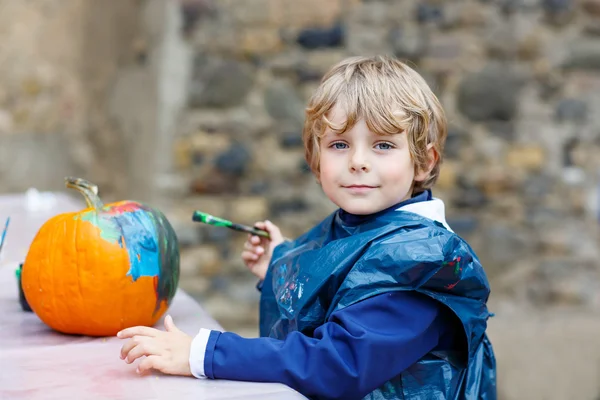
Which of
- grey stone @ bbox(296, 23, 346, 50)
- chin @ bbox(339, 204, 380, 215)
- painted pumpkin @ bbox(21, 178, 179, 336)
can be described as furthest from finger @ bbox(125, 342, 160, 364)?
grey stone @ bbox(296, 23, 346, 50)

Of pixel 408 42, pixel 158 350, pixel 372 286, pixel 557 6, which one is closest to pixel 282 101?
pixel 408 42

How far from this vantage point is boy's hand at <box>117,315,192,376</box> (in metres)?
1.38

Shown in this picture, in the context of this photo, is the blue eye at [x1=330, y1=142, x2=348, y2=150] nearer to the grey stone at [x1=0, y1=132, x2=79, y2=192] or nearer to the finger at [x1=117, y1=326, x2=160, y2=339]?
the finger at [x1=117, y1=326, x2=160, y2=339]

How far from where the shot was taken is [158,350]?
1399 mm

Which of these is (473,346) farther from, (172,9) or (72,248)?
A: (172,9)

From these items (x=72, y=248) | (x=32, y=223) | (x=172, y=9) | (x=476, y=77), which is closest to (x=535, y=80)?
(x=476, y=77)

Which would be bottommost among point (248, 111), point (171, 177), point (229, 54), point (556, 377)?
point (556, 377)

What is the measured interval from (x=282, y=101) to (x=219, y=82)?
339mm

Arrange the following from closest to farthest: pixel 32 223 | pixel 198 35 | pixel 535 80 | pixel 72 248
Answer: pixel 72 248
pixel 32 223
pixel 198 35
pixel 535 80

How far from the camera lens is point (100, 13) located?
4.48 metres

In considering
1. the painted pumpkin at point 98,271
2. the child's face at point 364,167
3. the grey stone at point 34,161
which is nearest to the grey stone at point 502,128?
the grey stone at point 34,161

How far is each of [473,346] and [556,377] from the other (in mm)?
3060

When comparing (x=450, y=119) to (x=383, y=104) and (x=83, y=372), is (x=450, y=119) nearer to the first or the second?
(x=383, y=104)

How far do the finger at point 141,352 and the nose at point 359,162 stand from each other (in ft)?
1.75
